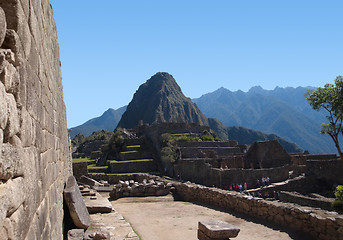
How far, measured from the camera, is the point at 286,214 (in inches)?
404

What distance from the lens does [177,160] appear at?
39188mm

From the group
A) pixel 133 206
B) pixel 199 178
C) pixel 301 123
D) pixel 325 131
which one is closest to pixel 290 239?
pixel 133 206

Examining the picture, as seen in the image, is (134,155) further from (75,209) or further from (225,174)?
(75,209)

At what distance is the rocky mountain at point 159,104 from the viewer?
14100cm

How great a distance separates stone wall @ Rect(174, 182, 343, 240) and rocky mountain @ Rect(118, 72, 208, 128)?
122m

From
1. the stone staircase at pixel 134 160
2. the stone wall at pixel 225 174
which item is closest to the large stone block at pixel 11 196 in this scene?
the stone wall at pixel 225 174

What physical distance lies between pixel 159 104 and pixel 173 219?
12985 centimetres

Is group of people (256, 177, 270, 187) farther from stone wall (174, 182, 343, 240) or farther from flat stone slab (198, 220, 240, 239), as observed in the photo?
flat stone slab (198, 220, 240, 239)

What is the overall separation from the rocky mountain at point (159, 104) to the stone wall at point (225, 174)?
101 meters

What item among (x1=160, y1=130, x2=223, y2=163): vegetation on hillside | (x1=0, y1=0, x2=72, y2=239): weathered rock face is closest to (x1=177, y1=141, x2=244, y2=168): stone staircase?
(x1=160, y1=130, x2=223, y2=163): vegetation on hillside

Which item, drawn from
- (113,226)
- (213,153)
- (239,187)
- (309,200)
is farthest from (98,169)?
(113,226)

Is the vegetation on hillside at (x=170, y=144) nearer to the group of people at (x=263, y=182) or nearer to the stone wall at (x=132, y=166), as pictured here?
the stone wall at (x=132, y=166)

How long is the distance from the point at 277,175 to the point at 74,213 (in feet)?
95.8

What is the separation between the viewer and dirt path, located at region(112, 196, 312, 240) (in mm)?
9867
